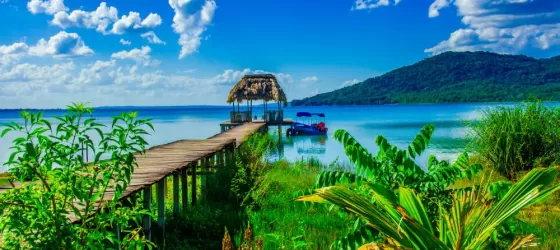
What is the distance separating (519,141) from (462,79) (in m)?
116

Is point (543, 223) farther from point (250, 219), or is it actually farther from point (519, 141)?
point (250, 219)

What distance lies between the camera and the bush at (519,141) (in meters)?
10.5

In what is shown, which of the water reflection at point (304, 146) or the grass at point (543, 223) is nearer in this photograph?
the grass at point (543, 223)

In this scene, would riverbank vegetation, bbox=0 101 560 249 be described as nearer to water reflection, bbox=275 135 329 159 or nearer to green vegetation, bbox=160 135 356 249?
green vegetation, bbox=160 135 356 249

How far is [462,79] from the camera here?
120 m

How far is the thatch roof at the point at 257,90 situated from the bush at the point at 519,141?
20983 millimetres

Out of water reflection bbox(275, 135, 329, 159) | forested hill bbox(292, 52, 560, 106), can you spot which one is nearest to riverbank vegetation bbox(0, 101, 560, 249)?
water reflection bbox(275, 135, 329, 159)

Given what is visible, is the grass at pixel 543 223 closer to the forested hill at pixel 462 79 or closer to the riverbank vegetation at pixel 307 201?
the riverbank vegetation at pixel 307 201

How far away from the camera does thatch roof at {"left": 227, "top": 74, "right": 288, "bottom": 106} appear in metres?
31.6

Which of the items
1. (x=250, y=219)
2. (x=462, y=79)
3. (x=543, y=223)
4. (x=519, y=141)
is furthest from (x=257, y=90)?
(x=462, y=79)

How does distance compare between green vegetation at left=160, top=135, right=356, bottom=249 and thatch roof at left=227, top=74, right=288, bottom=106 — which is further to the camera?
thatch roof at left=227, top=74, right=288, bottom=106

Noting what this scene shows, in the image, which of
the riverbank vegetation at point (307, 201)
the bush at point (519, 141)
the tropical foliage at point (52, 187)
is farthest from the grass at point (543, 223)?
the tropical foliage at point (52, 187)

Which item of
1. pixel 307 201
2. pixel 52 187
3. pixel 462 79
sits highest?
pixel 462 79

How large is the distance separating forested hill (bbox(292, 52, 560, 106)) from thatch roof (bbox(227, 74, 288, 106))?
7737 centimetres
